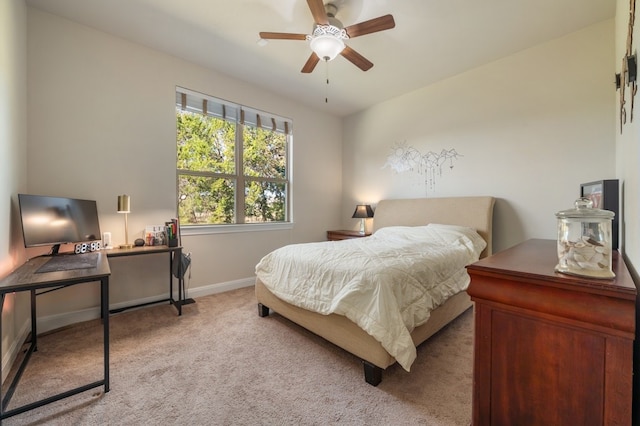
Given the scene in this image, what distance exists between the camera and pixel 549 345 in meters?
0.85

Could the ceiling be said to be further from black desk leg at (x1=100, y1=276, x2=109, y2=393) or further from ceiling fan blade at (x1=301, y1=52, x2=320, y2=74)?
black desk leg at (x1=100, y1=276, x2=109, y2=393)

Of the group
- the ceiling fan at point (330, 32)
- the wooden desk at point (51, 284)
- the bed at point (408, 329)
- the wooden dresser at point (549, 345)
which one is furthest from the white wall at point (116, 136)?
the wooden dresser at point (549, 345)

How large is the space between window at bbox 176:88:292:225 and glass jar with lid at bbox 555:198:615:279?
137 inches

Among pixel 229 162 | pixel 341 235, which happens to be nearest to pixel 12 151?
pixel 229 162

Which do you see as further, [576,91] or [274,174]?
[274,174]

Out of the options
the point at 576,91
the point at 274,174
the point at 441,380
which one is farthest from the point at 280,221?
the point at 576,91

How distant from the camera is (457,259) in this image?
236 centimetres

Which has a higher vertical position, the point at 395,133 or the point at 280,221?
the point at 395,133

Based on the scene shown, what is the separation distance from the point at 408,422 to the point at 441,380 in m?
0.46

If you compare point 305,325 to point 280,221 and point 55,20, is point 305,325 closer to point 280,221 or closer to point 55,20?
point 280,221

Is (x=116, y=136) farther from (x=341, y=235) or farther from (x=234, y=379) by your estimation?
(x=341, y=235)

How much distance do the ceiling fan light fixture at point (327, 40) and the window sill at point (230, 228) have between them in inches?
A: 94.9

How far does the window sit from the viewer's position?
10.8 feet

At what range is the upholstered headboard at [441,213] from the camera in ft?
9.95
